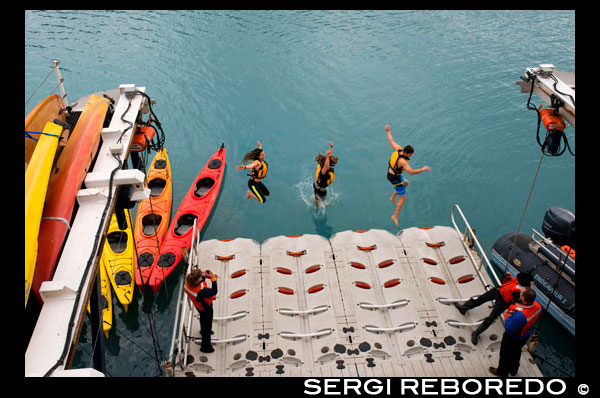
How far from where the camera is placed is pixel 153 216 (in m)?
10.4

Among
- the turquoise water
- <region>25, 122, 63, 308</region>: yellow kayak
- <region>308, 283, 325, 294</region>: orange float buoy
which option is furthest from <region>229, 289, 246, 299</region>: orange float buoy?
<region>25, 122, 63, 308</region>: yellow kayak

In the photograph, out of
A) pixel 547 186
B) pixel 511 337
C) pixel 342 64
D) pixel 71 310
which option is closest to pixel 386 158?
pixel 547 186

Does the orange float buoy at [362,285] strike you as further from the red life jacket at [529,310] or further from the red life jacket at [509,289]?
the red life jacket at [529,310]

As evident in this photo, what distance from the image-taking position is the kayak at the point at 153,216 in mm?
9453

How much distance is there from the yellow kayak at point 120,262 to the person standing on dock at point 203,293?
9.71 ft

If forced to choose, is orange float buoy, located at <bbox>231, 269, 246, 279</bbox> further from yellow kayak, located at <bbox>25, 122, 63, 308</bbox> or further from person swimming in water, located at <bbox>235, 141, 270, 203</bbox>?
yellow kayak, located at <bbox>25, 122, 63, 308</bbox>

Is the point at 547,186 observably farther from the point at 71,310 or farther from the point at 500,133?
the point at 71,310

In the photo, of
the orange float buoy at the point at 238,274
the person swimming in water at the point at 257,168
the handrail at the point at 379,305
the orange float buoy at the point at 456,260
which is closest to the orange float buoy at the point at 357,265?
the handrail at the point at 379,305

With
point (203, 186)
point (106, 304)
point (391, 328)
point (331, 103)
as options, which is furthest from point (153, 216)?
point (331, 103)

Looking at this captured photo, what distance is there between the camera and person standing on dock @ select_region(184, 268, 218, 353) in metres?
6.38

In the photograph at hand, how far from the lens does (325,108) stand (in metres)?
15.2

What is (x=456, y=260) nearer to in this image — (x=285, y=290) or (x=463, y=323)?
(x=463, y=323)

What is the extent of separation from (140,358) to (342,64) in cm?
1270

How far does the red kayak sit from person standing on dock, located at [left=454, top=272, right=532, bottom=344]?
534cm
